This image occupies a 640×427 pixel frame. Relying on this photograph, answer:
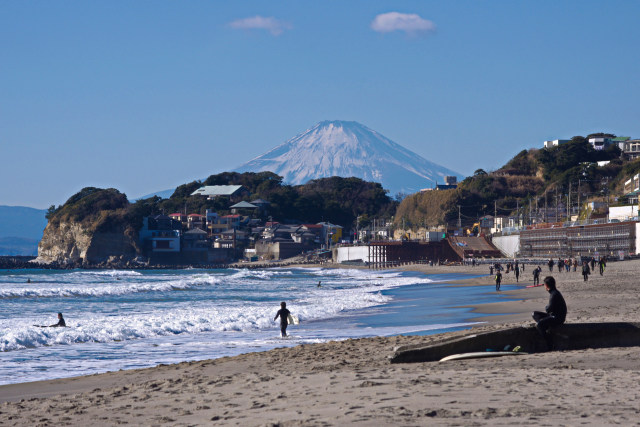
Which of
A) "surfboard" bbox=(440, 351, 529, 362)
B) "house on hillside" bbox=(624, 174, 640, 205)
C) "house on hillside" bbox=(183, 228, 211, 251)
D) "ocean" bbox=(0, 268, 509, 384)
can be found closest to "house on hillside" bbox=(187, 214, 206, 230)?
"house on hillside" bbox=(183, 228, 211, 251)

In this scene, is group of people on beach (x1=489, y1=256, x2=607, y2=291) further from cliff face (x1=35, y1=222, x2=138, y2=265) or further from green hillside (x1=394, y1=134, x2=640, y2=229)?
cliff face (x1=35, y1=222, x2=138, y2=265)

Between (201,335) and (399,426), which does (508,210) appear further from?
(399,426)

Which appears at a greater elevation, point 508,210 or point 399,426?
point 508,210

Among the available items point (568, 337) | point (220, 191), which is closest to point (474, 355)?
point (568, 337)

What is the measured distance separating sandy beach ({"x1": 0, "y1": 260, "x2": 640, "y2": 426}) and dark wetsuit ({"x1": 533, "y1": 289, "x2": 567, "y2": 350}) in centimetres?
41

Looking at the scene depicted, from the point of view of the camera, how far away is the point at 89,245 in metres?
131

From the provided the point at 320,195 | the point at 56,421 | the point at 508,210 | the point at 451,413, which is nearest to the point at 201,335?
the point at 56,421

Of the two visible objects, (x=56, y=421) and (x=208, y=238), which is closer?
(x=56, y=421)

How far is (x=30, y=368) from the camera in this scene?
43.4 feet

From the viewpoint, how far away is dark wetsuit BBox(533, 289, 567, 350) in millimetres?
10297

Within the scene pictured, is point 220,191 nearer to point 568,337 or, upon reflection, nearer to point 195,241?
point 195,241

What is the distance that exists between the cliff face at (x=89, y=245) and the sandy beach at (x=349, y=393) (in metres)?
122

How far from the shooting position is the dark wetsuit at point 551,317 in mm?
10297

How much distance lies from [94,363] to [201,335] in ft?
17.0
